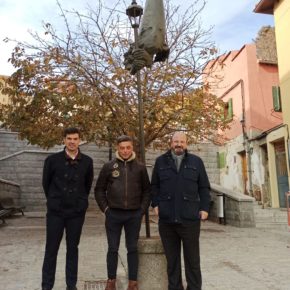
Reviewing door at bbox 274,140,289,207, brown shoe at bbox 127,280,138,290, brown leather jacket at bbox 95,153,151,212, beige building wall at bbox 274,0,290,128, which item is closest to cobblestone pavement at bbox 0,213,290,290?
brown shoe at bbox 127,280,138,290

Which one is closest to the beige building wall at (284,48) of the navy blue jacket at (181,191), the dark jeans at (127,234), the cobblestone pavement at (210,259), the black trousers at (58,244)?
the cobblestone pavement at (210,259)

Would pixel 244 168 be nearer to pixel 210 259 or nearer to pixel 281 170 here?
pixel 281 170

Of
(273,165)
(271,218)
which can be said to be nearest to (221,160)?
(273,165)

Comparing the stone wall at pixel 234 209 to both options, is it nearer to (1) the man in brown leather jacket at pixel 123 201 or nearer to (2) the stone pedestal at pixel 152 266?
(2) the stone pedestal at pixel 152 266

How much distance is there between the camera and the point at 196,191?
4391 millimetres

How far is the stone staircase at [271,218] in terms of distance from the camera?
12.5m

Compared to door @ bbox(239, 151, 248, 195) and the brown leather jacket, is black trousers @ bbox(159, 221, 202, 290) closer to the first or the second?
the brown leather jacket

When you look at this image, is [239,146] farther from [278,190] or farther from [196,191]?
[196,191]

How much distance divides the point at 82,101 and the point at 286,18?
359 inches

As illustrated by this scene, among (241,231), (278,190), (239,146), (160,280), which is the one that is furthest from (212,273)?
(239,146)

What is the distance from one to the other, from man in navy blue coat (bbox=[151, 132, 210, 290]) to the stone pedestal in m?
0.23

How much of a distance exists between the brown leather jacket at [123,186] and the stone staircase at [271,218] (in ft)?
28.1

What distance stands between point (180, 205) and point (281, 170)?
1226cm

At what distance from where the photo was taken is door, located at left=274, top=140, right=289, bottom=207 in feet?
49.8
